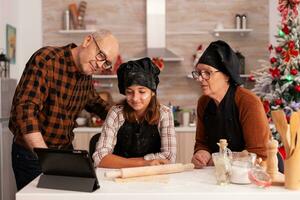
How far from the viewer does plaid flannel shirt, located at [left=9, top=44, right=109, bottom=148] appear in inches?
82.5

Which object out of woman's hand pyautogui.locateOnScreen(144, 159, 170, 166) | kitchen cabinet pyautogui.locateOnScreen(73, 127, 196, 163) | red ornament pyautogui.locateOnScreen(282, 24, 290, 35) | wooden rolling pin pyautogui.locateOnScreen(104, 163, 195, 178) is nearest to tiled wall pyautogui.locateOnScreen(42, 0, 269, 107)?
kitchen cabinet pyautogui.locateOnScreen(73, 127, 196, 163)

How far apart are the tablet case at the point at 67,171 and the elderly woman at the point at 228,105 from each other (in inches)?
26.5

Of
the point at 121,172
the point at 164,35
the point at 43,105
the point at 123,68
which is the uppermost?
the point at 164,35

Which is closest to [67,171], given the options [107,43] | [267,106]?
[107,43]

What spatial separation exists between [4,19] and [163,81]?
1969mm

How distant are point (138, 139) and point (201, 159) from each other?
0.41 meters

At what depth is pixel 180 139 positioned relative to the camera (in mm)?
4777

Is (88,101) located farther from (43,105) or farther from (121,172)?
(121,172)

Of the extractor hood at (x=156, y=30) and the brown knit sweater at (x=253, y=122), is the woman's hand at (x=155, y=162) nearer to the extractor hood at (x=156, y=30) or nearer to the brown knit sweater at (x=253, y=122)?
the brown knit sweater at (x=253, y=122)

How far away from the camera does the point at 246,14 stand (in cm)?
527

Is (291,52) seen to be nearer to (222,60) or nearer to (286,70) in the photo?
(286,70)

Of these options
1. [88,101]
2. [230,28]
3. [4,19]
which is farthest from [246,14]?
[88,101]

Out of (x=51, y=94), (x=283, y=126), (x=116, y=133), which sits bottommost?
(x=116, y=133)

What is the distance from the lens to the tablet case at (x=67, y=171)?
1570mm
